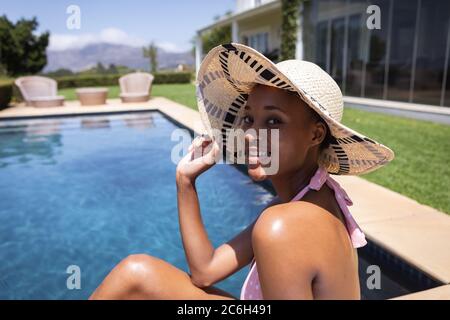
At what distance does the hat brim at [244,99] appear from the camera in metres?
1.37

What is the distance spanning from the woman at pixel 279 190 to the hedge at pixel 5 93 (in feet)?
56.7

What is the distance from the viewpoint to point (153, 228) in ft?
17.9

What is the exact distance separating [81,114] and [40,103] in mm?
2785

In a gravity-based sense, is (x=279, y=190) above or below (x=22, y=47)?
below

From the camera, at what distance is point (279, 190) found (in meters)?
1.59

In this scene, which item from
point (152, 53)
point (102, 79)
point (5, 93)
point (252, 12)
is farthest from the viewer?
point (152, 53)

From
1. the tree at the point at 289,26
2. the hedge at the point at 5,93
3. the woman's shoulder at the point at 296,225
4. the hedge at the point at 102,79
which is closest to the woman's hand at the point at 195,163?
the woman's shoulder at the point at 296,225

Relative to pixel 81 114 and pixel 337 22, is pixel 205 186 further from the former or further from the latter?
pixel 337 22

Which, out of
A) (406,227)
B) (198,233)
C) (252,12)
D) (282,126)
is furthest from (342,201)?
(252,12)

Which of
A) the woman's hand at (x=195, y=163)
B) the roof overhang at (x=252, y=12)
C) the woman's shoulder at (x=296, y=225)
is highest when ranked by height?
the roof overhang at (x=252, y=12)

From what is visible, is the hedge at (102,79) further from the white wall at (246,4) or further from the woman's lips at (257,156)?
the woman's lips at (257,156)

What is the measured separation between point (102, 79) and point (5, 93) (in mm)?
11944

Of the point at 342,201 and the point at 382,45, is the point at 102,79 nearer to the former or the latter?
the point at 382,45

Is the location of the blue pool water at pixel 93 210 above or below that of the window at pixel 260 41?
below
